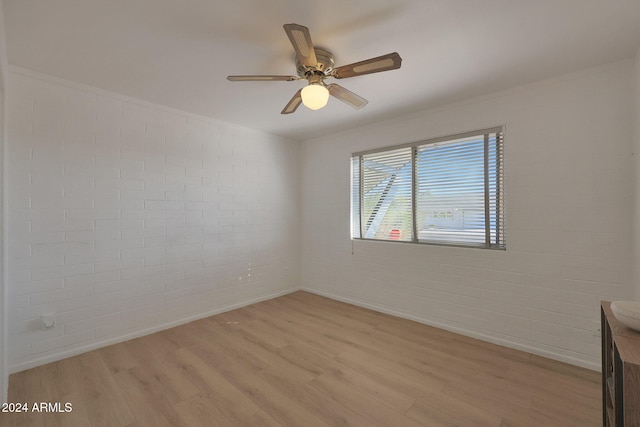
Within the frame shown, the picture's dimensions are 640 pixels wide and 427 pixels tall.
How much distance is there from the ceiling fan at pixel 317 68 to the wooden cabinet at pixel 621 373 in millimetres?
1736

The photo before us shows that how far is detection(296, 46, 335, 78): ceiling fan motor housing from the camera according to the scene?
1.94m

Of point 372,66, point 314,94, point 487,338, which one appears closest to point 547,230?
point 487,338

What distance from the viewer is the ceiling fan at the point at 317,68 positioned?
157cm

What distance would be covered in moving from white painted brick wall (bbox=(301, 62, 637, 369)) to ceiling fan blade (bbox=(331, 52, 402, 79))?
174cm

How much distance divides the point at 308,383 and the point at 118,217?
8.31 ft

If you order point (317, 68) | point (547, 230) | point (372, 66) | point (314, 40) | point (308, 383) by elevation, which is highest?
point (314, 40)

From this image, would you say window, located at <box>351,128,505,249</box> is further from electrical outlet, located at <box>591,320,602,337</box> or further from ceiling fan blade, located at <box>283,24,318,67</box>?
ceiling fan blade, located at <box>283,24,318,67</box>

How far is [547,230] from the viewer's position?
2.51 meters

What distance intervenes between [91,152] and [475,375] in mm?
4105

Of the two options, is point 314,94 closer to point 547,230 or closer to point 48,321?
point 547,230

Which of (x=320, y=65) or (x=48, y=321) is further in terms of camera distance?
(x=48, y=321)

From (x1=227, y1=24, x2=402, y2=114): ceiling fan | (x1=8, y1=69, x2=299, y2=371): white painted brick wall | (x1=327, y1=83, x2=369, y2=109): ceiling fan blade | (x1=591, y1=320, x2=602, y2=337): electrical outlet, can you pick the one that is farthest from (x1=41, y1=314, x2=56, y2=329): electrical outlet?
(x1=591, y1=320, x2=602, y2=337): electrical outlet

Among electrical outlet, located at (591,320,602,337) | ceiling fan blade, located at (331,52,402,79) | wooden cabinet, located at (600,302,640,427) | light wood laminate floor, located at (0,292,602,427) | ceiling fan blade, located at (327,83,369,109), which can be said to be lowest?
light wood laminate floor, located at (0,292,602,427)

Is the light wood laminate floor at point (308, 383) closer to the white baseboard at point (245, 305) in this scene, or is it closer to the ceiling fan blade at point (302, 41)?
the white baseboard at point (245, 305)
